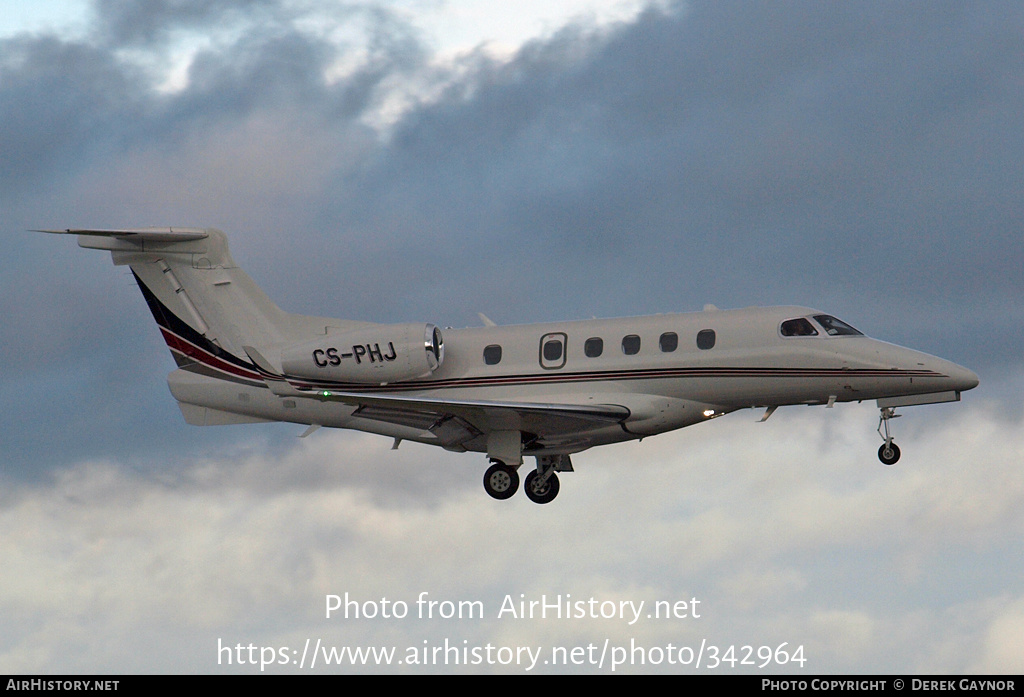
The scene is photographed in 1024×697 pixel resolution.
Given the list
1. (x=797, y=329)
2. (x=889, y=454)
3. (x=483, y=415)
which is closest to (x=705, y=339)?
(x=797, y=329)

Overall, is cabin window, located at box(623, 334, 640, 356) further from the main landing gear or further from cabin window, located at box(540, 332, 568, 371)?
the main landing gear

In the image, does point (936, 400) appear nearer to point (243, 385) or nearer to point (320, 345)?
point (320, 345)

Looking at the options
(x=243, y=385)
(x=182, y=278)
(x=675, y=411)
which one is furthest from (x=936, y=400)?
(x=182, y=278)

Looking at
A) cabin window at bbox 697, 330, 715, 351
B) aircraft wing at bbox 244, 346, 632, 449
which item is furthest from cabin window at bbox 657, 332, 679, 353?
aircraft wing at bbox 244, 346, 632, 449

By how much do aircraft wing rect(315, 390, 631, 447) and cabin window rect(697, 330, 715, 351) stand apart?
213cm

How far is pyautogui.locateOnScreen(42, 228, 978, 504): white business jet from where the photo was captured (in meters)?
27.2

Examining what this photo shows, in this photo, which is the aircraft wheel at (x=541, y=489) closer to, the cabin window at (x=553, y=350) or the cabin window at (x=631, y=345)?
the cabin window at (x=553, y=350)

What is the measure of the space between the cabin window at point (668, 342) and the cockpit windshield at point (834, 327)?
119 inches

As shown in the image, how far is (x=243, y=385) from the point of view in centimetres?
3080

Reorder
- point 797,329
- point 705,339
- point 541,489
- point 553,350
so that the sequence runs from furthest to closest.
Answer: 1. point 541,489
2. point 553,350
3. point 705,339
4. point 797,329

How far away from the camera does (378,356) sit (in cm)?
2903

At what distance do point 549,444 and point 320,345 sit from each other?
5.68m

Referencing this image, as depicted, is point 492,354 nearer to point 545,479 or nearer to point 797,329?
point 545,479

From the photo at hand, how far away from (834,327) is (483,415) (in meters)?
7.77
